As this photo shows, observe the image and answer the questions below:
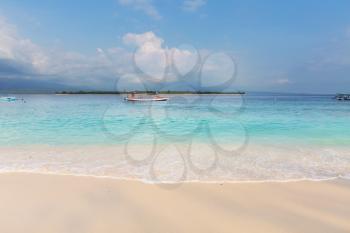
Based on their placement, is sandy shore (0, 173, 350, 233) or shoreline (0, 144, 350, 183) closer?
sandy shore (0, 173, 350, 233)

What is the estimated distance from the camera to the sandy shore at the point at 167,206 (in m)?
3.06

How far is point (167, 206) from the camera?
3.61 metres

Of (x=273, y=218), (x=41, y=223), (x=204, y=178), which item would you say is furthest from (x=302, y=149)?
(x=41, y=223)

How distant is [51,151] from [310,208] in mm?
6409

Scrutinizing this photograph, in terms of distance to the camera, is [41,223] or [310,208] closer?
[41,223]

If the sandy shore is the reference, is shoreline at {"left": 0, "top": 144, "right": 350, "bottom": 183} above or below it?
below

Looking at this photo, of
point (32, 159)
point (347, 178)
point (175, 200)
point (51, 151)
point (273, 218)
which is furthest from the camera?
point (51, 151)

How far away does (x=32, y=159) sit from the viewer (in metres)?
6.32

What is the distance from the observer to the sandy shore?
10.0ft

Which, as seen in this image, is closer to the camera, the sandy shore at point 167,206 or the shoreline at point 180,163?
the sandy shore at point 167,206

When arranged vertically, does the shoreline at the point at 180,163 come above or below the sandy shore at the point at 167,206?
A: below

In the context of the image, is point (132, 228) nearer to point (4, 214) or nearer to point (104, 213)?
point (104, 213)

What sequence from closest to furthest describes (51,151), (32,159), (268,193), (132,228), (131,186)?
(132,228)
(268,193)
(131,186)
(32,159)
(51,151)

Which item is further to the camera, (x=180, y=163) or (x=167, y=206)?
(x=180, y=163)
